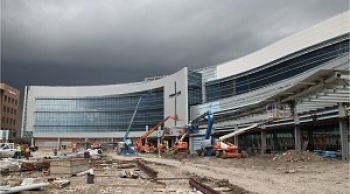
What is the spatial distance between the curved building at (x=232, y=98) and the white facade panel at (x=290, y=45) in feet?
0.46

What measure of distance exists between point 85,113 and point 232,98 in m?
63.0

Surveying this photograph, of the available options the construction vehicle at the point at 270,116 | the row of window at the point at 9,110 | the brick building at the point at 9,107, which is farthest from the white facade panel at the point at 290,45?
the row of window at the point at 9,110

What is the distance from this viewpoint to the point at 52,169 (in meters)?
17.5

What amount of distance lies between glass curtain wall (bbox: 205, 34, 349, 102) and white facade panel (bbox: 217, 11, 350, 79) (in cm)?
114

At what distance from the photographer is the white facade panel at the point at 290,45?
48.3 metres

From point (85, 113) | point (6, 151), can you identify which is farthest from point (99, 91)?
point (6, 151)

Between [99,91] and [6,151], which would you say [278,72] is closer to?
[6,151]

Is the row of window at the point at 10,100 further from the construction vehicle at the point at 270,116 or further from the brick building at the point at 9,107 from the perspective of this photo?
the construction vehicle at the point at 270,116

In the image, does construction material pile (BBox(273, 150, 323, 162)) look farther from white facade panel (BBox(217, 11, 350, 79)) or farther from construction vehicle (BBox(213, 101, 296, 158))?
white facade panel (BBox(217, 11, 350, 79))

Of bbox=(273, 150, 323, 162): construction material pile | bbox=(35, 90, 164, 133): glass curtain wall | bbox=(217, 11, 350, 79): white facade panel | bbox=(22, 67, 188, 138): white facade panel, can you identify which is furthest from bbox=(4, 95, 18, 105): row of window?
bbox=(273, 150, 323, 162): construction material pile

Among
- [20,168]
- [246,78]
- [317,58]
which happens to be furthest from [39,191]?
[246,78]

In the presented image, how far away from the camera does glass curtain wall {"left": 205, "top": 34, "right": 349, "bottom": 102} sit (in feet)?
161

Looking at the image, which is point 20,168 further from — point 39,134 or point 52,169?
point 39,134

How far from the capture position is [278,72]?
6088cm
